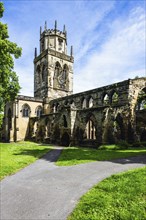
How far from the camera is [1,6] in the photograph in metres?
15.9

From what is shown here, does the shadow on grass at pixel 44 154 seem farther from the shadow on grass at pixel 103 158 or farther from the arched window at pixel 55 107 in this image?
the arched window at pixel 55 107

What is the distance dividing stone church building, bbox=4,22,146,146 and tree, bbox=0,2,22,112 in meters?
9.29

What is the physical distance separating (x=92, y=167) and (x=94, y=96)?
21.2m

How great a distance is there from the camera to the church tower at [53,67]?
138 ft

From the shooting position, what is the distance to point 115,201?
5.78 m

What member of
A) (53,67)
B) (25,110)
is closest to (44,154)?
(25,110)

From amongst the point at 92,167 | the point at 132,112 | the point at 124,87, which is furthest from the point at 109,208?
the point at 124,87

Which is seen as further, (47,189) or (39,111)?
(39,111)

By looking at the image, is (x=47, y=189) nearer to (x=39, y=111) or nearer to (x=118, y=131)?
(x=118, y=131)

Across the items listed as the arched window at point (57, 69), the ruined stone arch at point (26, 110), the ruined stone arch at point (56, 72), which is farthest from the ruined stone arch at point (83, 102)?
the arched window at point (57, 69)

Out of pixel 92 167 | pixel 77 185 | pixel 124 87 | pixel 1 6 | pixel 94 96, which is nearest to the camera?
pixel 77 185

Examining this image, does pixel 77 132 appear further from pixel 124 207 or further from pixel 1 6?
pixel 124 207

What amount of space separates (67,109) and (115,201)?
21353 mm

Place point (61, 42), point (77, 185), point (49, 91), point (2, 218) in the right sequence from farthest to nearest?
point (61, 42) → point (49, 91) → point (77, 185) → point (2, 218)
